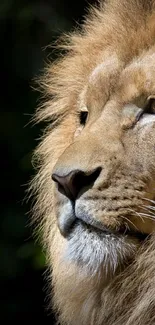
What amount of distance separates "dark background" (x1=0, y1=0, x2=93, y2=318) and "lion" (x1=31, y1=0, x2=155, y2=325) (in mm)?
1678

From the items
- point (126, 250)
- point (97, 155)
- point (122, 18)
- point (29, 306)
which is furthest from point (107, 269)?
point (29, 306)

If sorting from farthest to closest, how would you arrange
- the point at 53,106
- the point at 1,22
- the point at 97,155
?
1. the point at 1,22
2. the point at 53,106
3. the point at 97,155

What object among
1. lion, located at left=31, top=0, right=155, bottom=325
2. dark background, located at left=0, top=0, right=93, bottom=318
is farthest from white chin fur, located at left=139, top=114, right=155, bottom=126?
dark background, located at left=0, top=0, right=93, bottom=318

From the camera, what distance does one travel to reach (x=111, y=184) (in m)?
2.40

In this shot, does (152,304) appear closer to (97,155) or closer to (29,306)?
(97,155)

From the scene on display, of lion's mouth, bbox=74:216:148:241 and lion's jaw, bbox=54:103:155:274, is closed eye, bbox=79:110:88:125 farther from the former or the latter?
lion's mouth, bbox=74:216:148:241

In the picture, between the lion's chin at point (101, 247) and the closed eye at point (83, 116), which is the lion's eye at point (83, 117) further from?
the lion's chin at point (101, 247)

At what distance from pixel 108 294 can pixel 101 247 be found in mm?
210

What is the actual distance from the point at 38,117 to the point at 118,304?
99cm

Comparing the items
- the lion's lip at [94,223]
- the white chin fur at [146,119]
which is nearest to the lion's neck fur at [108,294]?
the lion's lip at [94,223]

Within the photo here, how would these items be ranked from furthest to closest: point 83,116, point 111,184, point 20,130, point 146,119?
point 20,130, point 83,116, point 146,119, point 111,184

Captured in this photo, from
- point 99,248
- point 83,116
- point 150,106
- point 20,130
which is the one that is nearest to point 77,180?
Answer: point 99,248

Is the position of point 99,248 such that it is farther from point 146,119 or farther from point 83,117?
point 83,117

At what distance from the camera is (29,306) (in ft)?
15.8
